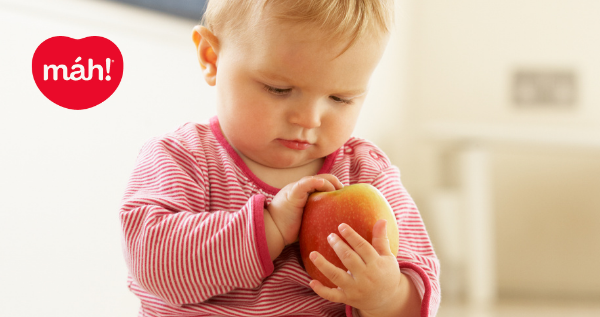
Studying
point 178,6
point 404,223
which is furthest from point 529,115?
point 404,223

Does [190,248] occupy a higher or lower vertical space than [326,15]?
lower

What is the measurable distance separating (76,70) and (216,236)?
0.34 m

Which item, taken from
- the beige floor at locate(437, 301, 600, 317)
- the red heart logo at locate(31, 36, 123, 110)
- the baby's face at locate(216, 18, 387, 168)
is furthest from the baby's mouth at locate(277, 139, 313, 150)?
the beige floor at locate(437, 301, 600, 317)

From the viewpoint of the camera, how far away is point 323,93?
75 centimetres

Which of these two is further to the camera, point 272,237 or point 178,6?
point 178,6

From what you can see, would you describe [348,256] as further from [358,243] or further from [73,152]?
[73,152]

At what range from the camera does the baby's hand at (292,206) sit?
0.73 metres

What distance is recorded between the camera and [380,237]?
70cm

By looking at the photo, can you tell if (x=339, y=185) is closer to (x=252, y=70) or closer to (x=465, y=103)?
(x=252, y=70)

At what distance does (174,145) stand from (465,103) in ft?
8.32

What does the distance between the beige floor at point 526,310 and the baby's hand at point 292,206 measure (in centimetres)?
157

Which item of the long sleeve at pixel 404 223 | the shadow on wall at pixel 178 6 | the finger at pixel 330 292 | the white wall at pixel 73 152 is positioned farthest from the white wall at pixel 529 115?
the finger at pixel 330 292

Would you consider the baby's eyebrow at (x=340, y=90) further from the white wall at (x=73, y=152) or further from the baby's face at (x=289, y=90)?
the white wall at (x=73, y=152)

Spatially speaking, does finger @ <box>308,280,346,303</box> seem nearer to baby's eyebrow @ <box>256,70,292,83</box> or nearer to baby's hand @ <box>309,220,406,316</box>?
baby's hand @ <box>309,220,406,316</box>
